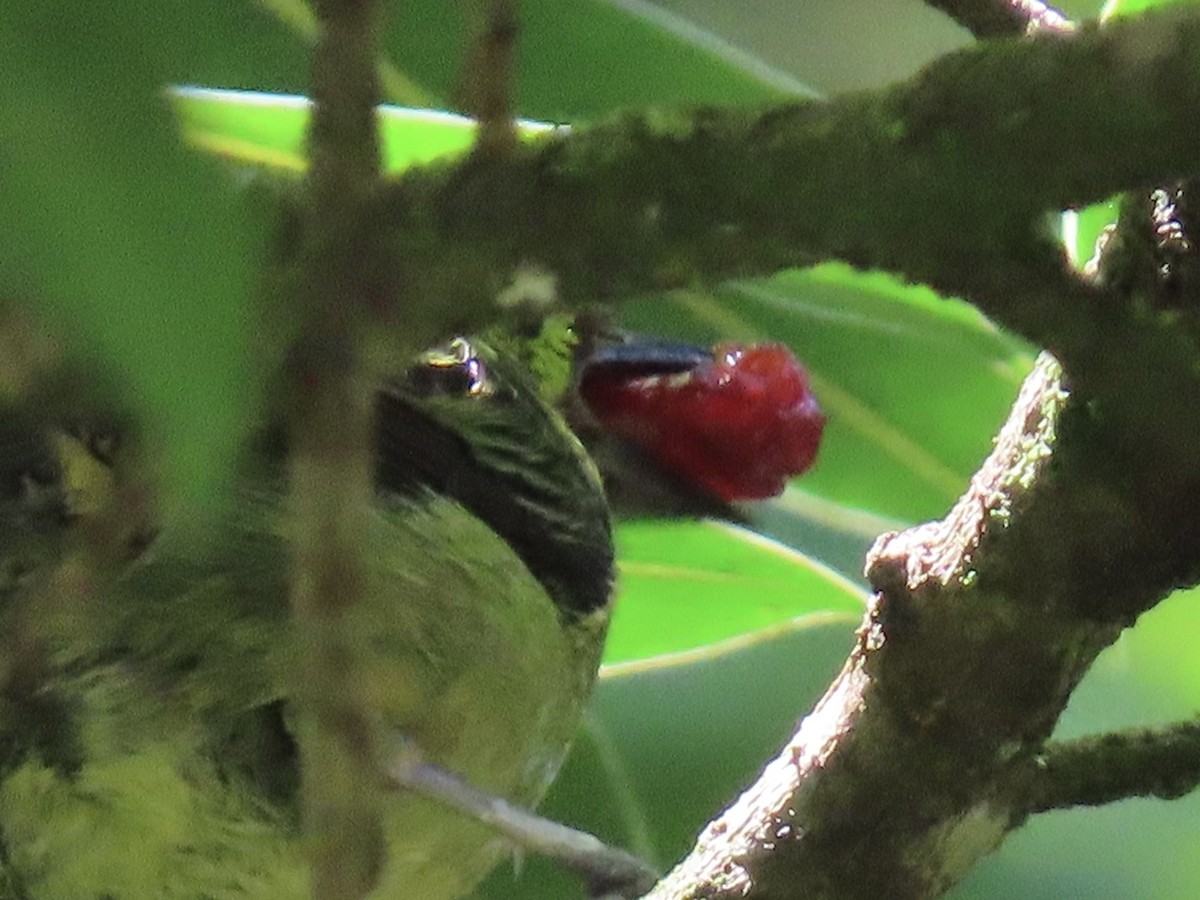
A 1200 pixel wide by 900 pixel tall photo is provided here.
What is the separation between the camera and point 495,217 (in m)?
0.25

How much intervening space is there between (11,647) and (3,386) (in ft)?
0.40

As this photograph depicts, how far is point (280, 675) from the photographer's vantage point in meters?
0.52

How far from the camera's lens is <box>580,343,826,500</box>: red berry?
0.79m

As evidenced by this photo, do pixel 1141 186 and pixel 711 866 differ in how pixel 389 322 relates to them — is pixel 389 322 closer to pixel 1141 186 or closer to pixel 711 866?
pixel 1141 186

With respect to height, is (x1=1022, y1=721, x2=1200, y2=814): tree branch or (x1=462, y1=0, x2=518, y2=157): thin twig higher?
(x1=462, y1=0, x2=518, y2=157): thin twig

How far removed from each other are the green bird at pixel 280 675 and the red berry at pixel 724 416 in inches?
5.1

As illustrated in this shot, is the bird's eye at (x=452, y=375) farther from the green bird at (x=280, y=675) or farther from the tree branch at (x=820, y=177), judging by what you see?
the tree branch at (x=820, y=177)

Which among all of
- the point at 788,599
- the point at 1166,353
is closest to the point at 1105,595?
the point at 1166,353

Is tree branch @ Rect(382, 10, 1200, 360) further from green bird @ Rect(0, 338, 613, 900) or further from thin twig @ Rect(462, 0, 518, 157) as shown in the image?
green bird @ Rect(0, 338, 613, 900)

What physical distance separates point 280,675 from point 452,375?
0.60ft

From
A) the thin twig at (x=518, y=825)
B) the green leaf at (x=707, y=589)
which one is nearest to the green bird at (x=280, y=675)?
the thin twig at (x=518, y=825)

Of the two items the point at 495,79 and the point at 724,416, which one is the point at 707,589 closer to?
the point at 724,416

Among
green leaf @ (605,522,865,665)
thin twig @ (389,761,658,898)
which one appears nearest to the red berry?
green leaf @ (605,522,865,665)

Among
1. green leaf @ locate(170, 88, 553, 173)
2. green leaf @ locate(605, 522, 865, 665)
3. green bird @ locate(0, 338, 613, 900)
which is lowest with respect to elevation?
green leaf @ locate(605, 522, 865, 665)
